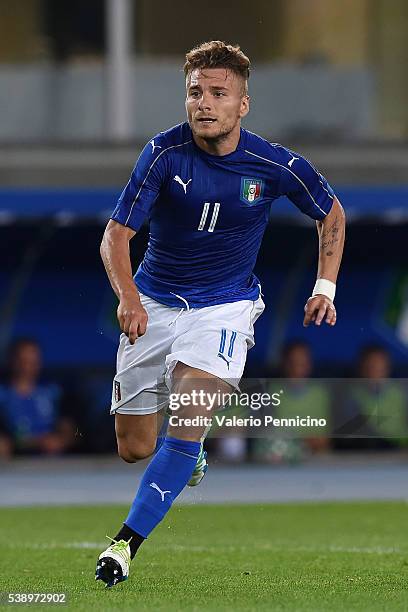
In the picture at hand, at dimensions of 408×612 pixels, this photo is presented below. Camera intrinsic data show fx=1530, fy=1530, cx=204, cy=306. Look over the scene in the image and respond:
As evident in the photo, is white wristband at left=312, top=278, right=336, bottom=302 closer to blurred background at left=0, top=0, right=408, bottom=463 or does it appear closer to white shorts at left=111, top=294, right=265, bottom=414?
white shorts at left=111, top=294, right=265, bottom=414

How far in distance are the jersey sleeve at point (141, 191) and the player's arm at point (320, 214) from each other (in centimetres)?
63

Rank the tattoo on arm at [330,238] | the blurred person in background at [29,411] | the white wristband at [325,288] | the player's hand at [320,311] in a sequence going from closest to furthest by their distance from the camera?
the player's hand at [320,311]
the white wristband at [325,288]
the tattoo on arm at [330,238]
the blurred person in background at [29,411]


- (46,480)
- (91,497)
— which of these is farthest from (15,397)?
(91,497)

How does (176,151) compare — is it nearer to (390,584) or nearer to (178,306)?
(178,306)

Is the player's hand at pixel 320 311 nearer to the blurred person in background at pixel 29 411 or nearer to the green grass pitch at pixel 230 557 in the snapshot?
the green grass pitch at pixel 230 557

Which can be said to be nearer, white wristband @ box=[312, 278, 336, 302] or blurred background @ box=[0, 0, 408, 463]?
white wristband @ box=[312, 278, 336, 302]

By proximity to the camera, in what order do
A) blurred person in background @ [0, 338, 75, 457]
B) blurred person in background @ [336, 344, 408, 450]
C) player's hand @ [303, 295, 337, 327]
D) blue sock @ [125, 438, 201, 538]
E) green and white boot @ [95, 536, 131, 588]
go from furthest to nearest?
blurred person in background @ [0, 338, 75, 457] < blurred person in background @ [336, 344, 408, 450] < player's hand @ [303, 295, 337, 327] < blue sock @ [125, 438, 201, 538] < green and white boot @ [95, 536, 131, 588]

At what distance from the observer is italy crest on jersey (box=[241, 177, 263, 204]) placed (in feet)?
22.3

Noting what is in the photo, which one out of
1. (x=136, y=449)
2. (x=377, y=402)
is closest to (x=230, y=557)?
(x=136, y=449)

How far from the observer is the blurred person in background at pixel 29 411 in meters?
14.9

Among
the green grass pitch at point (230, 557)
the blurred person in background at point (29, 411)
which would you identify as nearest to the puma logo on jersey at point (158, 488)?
the green grass pitch at point (230, 557)

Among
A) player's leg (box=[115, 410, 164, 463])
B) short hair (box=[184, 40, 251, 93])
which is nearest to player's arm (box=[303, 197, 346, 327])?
short hair (box=[184, 40, 251, 93])

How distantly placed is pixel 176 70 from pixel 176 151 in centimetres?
936

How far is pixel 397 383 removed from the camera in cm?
1399
